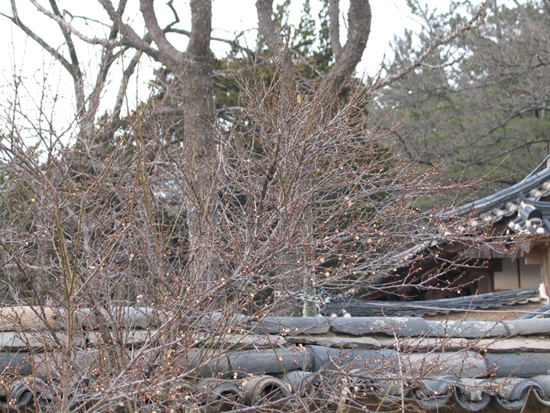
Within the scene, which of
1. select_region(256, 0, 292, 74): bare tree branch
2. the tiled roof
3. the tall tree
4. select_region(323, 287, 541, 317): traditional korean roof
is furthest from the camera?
the tall tree

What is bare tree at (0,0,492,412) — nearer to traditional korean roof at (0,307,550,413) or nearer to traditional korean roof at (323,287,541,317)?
traditional korean roof at (0,307,550,413)

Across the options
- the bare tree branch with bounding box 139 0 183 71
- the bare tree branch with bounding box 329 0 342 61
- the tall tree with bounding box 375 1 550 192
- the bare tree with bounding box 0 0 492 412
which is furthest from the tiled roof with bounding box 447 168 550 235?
the tall tree with bounding box 375 1 550 192

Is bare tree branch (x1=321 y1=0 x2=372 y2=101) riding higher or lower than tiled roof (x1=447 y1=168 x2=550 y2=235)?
higher

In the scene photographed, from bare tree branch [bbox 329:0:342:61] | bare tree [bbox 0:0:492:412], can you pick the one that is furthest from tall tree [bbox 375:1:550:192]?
bare tree [bbox 0:0:492:412]

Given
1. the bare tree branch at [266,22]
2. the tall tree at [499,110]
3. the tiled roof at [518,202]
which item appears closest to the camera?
the tiled roof at [518,202]

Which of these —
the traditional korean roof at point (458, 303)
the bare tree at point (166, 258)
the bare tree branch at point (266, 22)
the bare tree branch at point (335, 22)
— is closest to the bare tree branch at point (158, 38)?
the bare tree branch at point (266, 22)

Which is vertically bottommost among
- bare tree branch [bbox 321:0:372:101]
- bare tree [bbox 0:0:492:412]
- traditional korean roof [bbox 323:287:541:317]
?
traditional korean roof [bbox 323:287:541:317]

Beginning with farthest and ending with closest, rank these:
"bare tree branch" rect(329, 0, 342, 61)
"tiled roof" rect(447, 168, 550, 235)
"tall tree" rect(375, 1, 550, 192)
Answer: "tall tree" rect(375, 1, 550, 192) < "bare tree branch" rect(329, 0, 342, 61) < "tiled roof" rect(447, 168, 550, 235)

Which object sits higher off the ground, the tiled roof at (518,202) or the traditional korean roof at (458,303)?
the tiled roof at (518,202)

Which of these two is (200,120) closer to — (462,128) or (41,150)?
(41,150)

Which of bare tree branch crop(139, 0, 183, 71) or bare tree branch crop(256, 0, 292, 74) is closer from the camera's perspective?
bare tree branch crop(256, 0, 292, 74)

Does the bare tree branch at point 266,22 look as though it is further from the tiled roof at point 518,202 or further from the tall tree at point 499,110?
the tall tree at point 499,110

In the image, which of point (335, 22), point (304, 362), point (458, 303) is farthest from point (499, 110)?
point (304, 362)

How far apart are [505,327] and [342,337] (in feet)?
4.61
